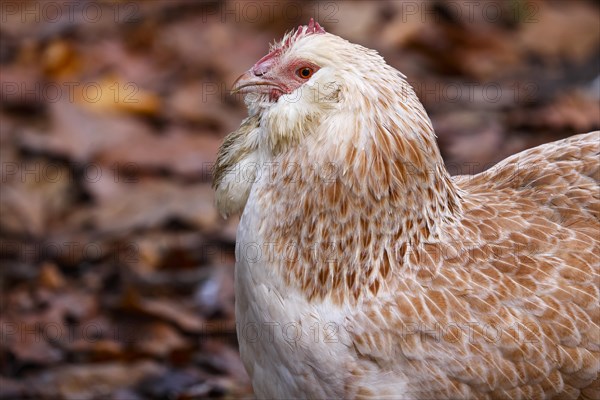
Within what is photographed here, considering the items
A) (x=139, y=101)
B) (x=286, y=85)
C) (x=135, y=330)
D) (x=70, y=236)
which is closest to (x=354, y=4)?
(x=139, y=101)

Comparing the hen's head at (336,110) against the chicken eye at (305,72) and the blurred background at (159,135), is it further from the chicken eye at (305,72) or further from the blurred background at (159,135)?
the blurred background at (159,135)

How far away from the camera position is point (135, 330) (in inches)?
200

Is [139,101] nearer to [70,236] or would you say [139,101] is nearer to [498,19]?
[70,236]

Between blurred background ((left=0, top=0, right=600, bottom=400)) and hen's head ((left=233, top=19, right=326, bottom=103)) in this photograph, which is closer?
hen's head ((left=233, top=19, right=326, bottom=103))

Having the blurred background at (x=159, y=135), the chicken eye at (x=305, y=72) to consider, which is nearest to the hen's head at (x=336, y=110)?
the chicken eye at (x=305, y=72)

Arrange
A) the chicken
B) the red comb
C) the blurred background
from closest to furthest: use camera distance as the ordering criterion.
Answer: the chicken → the red comb → the blurred background

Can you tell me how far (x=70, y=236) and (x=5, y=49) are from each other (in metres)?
2.52

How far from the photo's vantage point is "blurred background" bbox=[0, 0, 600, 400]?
500cm

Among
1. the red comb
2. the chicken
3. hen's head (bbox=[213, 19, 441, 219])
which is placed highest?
the red comb

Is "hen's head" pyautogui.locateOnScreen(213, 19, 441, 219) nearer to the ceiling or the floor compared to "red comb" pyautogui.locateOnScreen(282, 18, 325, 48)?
nearer to the floor

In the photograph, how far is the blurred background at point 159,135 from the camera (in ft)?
16.4

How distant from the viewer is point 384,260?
3.41 metres

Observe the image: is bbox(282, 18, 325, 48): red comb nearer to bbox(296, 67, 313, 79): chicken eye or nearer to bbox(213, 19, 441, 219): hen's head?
bbox(213, 19, 441, 219): hen's head

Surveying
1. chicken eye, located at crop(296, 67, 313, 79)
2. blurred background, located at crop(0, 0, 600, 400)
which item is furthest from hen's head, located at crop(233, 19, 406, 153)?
blurred background, located at crop(0, 0, 600, 400)
